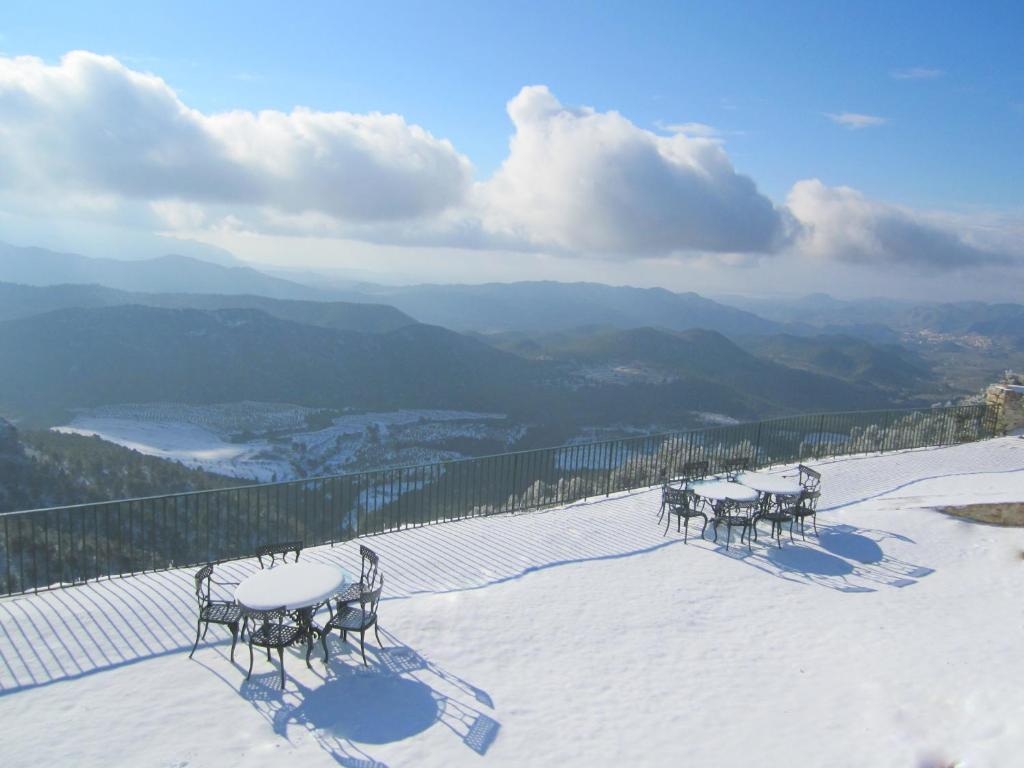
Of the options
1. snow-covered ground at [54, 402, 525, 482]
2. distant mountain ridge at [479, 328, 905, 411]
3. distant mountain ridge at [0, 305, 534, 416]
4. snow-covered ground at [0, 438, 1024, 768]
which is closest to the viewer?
snow-covered ground at [0, 438, 1024, 768]

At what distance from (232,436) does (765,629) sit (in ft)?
290

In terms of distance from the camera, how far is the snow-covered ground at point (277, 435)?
2970 inches

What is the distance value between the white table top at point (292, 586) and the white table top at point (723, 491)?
19.7 feet

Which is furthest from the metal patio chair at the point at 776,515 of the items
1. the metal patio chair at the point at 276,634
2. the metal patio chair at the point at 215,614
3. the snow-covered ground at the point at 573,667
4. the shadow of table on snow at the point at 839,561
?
the metal patio chair at the point at 215,614

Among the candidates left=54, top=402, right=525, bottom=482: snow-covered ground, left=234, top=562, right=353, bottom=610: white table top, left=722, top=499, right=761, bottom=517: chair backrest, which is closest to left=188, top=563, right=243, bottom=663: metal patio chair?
left=234, top=562, right=353, bottom=610: white table top

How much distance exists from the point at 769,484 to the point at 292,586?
26.2 feet

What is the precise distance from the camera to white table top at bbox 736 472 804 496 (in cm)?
1086

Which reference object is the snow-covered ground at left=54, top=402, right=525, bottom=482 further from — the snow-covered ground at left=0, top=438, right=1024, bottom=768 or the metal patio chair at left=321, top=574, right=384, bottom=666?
the metal patio chair at left=321, top=574, right=384, bottom=666

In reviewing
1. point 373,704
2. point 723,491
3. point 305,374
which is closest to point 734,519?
point 723,491

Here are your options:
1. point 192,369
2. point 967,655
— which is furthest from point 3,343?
point 967,655

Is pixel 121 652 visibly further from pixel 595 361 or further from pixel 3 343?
pixel 595 361

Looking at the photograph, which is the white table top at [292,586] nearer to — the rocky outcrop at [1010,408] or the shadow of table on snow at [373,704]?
the shadow of table on snow at [373,704]

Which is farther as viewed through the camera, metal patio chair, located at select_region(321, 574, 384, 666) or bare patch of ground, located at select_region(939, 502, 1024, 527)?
bare patch of ground, located at select_region(939, 502, 1024, 527)

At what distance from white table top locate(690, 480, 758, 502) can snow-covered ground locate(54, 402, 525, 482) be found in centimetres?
6490
